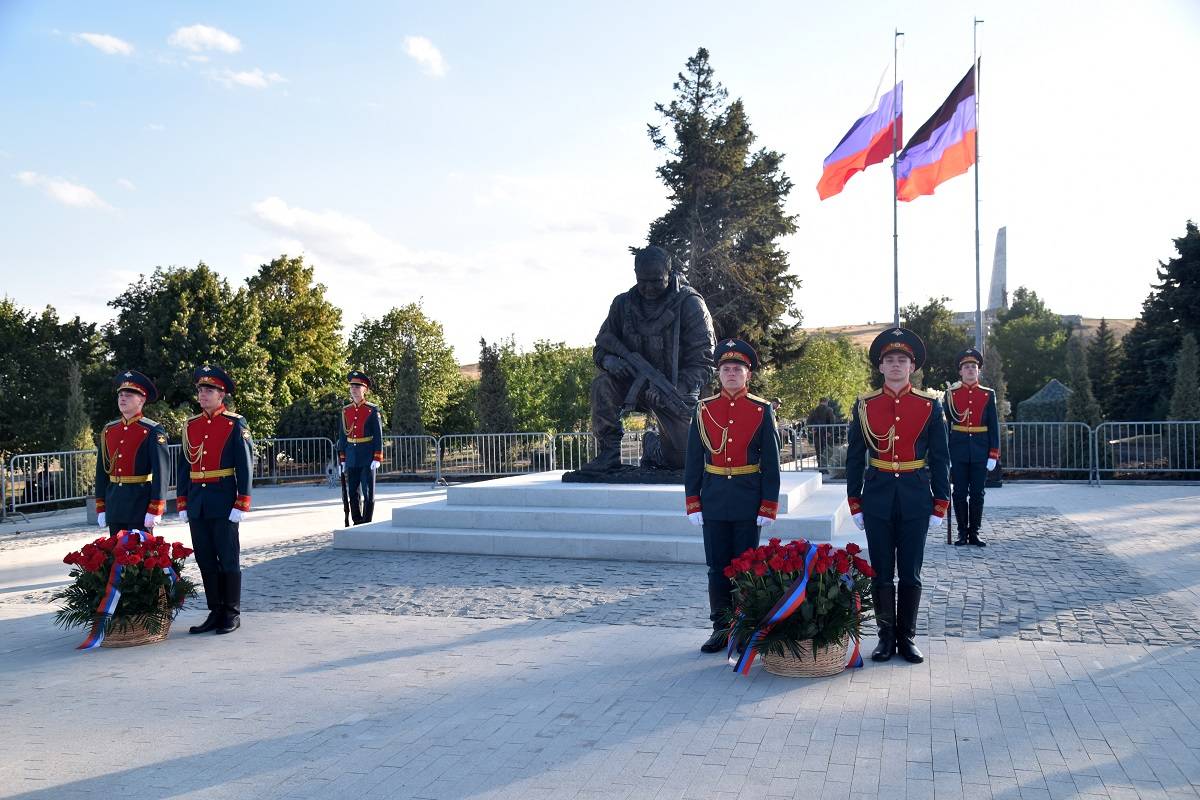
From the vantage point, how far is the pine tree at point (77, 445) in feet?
56.2

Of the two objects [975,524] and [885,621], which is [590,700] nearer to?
[885,621]

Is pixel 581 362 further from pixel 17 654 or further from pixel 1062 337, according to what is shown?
pixel 1062 337

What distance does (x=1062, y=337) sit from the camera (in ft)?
186

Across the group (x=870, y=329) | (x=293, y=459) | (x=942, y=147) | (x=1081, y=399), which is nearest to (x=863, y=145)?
(x=942, y=147)

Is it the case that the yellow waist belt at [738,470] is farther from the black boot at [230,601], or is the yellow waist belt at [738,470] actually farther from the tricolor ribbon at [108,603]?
the tricolor ribbon at [108,603]

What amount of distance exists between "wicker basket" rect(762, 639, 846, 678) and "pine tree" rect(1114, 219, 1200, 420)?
28.6 metres

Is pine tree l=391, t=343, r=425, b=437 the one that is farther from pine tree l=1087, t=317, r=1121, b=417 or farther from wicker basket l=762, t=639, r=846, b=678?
pine tree l=1087, t=317, r=1121, b=417

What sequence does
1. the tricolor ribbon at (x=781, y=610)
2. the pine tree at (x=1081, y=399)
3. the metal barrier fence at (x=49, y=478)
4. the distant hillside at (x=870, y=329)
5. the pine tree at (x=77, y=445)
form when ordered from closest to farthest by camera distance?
the tricolor ribbon at (x=781, y=610) → the metal barrier fence at (x=49, y=478) → the pine tree at (x=77, y=445) → the pine tree at (x=1081, y=399) → the distant hillside at (x=870, y=329)

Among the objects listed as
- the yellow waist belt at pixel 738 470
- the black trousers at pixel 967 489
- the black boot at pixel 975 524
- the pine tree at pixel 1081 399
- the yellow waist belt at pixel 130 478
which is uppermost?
the pine tree at pixel 1081 399

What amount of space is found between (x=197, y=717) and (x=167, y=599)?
6.42 feet

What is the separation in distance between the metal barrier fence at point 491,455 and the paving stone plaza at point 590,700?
488 inches

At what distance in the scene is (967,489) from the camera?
10.5 m

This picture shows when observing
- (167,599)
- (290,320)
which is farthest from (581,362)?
(167,599)

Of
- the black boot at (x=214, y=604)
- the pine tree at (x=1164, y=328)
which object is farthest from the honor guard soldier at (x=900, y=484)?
the pine tree at (x=1164, y=328)
